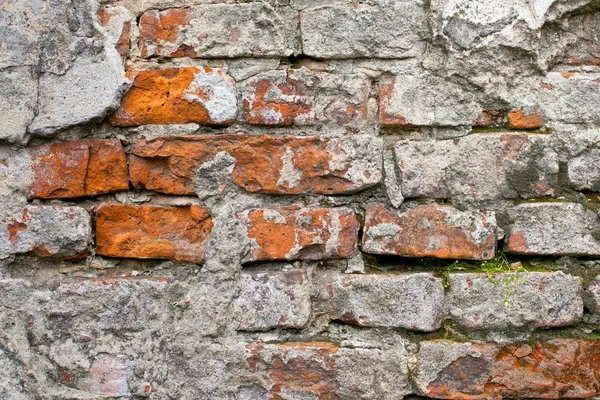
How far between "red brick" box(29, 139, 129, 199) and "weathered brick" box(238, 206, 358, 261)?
294 mm

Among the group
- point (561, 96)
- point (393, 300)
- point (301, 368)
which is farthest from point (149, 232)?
point (561, 96)

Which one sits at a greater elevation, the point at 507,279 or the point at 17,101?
the point at 17,101

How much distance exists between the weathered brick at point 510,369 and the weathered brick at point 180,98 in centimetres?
65

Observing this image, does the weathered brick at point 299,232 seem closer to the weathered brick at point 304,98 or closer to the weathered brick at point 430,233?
the weathered brick at point 430,233

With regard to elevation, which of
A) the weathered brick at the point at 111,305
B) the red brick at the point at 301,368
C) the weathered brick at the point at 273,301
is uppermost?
the weathered brick at the point at 273,301

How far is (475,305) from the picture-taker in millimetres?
1087

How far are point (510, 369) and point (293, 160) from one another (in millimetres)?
609

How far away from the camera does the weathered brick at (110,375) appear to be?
1123 mm

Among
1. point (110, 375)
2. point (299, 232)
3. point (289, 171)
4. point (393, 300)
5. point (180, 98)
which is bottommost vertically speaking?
point (110, 375)

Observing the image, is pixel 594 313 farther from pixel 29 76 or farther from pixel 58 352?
pixel 29 76

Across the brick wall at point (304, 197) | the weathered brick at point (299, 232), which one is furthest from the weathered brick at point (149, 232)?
the weathered brick at point (299, 232)

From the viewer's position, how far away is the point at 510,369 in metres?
1.08

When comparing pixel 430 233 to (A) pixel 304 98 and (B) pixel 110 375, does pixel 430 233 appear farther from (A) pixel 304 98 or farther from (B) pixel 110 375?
(B) pixel 110 375

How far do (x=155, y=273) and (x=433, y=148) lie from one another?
2.12 ft
